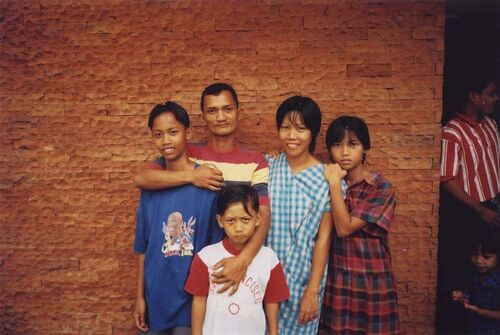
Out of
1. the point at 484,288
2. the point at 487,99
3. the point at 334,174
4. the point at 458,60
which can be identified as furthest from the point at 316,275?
the point at 458,60

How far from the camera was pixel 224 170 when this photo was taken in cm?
228

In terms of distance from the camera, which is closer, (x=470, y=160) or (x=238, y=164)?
(x=238, y=164)

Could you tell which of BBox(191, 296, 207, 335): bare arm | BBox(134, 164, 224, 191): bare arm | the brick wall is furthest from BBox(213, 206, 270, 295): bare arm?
the brick wall

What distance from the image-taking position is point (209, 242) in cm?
220

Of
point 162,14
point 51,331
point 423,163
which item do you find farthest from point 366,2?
point 51,331

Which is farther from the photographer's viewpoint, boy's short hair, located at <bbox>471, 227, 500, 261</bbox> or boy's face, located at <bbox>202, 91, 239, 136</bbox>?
boy's short hair, located at <bbox>471, 227, 500, 261</bbox>

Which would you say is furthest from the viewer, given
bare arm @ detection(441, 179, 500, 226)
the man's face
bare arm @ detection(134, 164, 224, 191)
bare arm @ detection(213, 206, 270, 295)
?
the man's face

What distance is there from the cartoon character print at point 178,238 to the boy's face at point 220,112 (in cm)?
51

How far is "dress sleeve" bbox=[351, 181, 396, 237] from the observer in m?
2.22

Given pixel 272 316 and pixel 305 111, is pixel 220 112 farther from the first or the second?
pixel 272 316

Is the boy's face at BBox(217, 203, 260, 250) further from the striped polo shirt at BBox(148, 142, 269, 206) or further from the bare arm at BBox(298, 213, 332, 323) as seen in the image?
the bare arm at BBox(298, 213, 332, 323)

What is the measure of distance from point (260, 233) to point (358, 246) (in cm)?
57

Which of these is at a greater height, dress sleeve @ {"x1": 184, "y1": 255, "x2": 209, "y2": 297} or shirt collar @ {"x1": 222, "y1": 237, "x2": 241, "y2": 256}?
shirt collar @ {"x1": 222, "y1": 237, "x2": 241, "y2": 256}

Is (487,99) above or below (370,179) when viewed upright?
above
